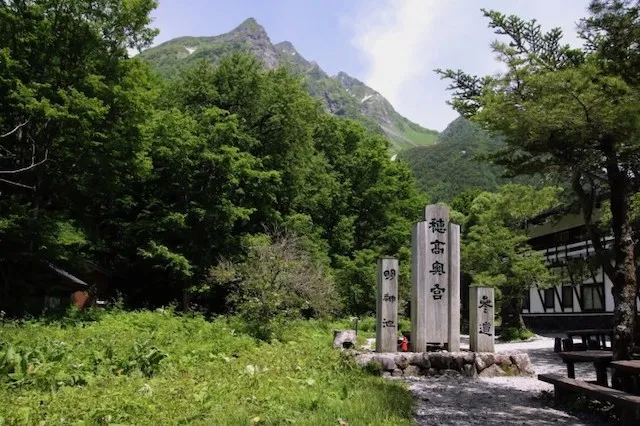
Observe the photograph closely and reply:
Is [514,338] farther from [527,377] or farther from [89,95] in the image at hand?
[89,95]

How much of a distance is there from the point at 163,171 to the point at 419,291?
17.3m

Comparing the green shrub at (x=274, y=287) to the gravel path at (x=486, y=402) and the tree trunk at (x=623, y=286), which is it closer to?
the gravel path at (x=486, y=402)

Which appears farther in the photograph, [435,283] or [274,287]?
[274,287]

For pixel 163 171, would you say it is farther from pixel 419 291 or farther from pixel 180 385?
pixel 180 385

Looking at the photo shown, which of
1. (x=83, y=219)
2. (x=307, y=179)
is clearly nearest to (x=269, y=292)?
(x=83, y=219)

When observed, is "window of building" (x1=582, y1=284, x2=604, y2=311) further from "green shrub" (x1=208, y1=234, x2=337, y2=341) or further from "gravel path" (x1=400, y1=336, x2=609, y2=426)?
"gravel path" (x1=400, y1=336, x2=609, y2=426)

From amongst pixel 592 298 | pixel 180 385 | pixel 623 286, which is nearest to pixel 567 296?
pixel 592 298

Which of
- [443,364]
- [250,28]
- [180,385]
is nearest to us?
[180,385]

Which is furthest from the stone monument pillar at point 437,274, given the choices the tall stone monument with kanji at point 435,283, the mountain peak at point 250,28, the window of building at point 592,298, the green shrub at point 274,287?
the mountain peak at point 250,28

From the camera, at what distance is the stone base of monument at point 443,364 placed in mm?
11375

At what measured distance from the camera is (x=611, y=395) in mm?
6133

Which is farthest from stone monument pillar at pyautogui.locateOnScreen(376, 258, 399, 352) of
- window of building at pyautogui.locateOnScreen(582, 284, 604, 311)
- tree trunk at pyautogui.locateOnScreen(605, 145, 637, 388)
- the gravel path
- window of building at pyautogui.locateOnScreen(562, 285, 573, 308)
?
Answer: window of building at pyautogui.locateOnScreen(562, 285, 573, 308)

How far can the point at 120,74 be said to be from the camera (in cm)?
2052

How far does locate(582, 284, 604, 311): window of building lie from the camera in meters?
25.2
